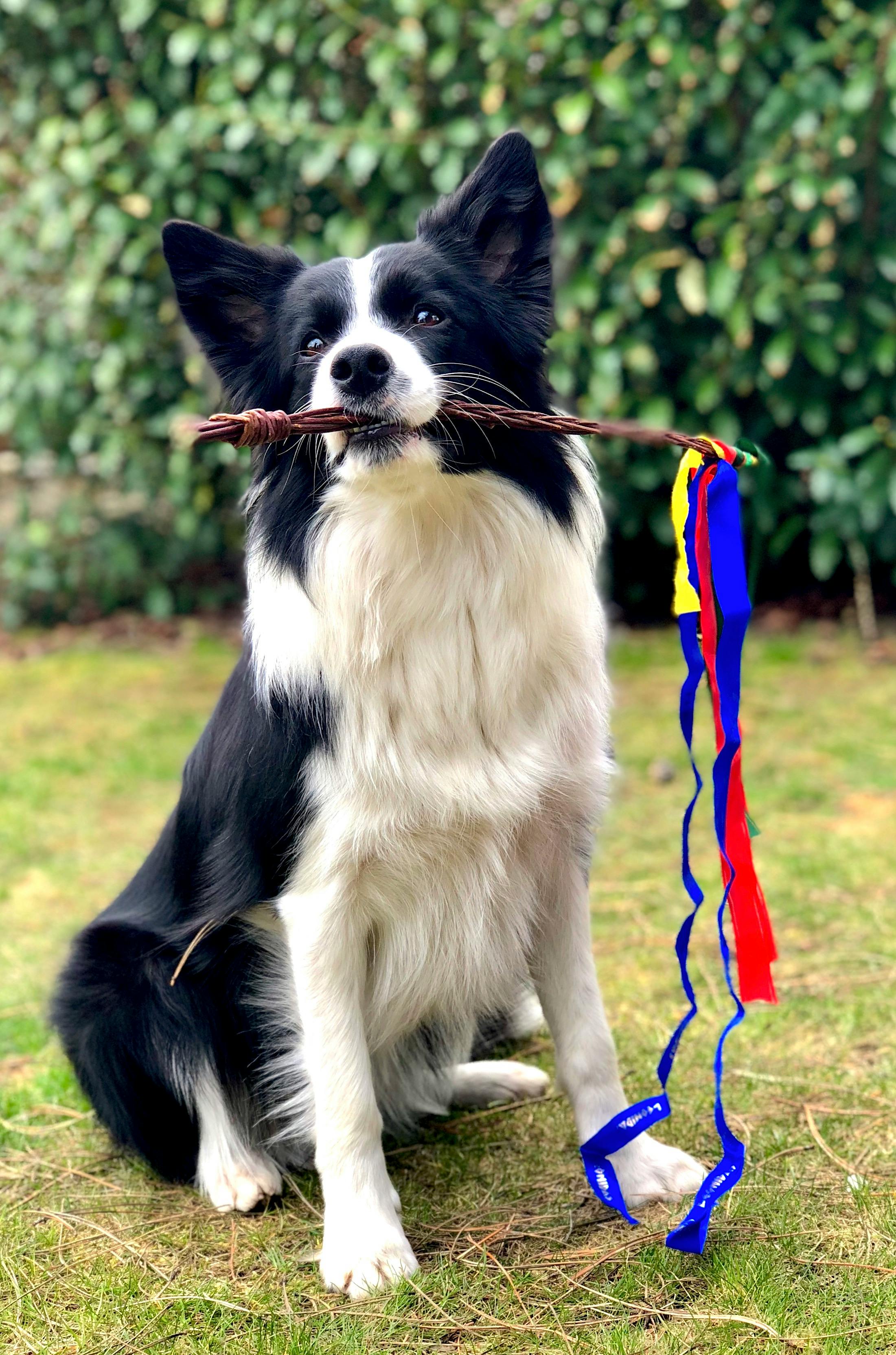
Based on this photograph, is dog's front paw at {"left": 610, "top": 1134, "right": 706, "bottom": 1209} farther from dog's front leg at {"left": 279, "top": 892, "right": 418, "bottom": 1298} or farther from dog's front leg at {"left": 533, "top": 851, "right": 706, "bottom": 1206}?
dog's front leg at {"left": 279, "top": 892, "right": 418, "bottom": 1298}

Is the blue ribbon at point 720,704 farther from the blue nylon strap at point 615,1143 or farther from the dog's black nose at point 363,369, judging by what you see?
the dog's black nose at point 363,369

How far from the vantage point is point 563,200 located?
562 cm

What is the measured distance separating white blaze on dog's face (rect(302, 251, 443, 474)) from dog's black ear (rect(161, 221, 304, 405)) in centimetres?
20

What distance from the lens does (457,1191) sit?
8.29 feet

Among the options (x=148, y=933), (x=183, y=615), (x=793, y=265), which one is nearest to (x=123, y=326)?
(x=183, y=615)

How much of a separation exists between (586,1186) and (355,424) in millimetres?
1473

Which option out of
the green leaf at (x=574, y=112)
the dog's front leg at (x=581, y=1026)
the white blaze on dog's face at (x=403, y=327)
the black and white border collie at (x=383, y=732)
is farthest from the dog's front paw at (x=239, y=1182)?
the green leaf at (x=574, y=112)

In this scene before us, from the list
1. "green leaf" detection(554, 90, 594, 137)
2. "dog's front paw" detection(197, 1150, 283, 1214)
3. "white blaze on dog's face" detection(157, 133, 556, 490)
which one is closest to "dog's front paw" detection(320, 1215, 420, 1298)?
"dog's front paw" detection(197, 1150, 283, 1214)

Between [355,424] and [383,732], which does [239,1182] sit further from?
[355,424]

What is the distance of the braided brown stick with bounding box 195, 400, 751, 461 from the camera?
193cm

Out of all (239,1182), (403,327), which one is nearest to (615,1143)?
(239,1182)

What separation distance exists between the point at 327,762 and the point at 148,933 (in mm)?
656

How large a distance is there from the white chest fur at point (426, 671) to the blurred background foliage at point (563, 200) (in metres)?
3.65

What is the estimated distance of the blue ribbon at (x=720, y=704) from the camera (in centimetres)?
225
